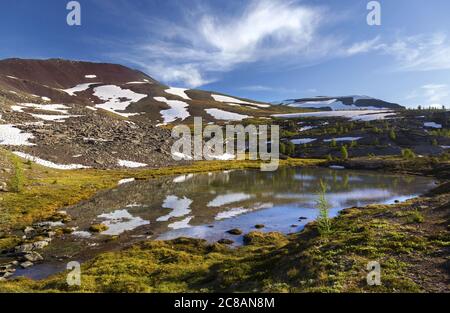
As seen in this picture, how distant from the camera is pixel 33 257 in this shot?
31875 millimetres

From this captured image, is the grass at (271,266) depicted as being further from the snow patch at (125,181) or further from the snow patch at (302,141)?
the snow patch at (302,141)

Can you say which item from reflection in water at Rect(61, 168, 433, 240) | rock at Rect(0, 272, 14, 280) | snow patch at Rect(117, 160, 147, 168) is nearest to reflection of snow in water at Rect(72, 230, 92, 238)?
reflection in water at Rect(61, 168, 433, 240)

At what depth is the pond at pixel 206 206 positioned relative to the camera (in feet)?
124

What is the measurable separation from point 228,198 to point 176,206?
10653 millimetres

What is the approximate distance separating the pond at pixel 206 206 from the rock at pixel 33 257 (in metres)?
0.93

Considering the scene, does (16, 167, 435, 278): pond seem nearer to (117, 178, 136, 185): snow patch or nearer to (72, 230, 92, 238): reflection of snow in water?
(72, 230, 92, 238): reflection of snow in water

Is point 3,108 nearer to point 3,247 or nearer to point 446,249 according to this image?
point 3,247

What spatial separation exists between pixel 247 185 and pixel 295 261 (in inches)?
2073

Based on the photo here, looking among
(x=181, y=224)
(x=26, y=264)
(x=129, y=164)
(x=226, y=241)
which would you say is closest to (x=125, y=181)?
(x=129, y=164)

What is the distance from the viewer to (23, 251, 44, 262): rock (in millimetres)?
31394

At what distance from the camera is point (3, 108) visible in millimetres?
114250

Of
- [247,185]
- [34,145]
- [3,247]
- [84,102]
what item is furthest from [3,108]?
[3,247]

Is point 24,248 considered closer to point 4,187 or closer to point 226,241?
point 226,241

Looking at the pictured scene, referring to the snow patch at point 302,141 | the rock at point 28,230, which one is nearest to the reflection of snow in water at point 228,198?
the rock at point 28,230
